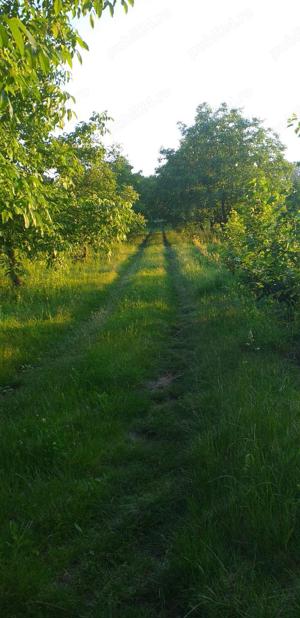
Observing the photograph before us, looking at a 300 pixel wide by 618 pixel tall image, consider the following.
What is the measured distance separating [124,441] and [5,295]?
851 centimetres

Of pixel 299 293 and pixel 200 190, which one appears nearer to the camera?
pixel 299 293

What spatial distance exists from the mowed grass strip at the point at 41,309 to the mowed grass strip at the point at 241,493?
10.1ft

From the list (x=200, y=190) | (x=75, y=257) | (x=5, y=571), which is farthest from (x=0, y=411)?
(x=200, y=190)

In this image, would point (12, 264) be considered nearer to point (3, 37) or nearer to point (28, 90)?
point (28, 90)

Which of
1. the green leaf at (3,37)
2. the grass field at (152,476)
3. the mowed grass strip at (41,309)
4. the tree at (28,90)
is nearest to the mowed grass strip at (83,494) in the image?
the grass field at (152,476)

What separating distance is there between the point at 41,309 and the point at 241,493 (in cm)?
809

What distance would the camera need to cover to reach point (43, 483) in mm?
3652

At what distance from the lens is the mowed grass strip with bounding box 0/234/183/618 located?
102 inches

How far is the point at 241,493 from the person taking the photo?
10.2ft

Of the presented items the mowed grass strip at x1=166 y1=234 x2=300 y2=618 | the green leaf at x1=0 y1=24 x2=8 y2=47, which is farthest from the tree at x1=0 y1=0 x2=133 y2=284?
the mowed grass strip at x1=166 y1=234 x2=300 y2=618

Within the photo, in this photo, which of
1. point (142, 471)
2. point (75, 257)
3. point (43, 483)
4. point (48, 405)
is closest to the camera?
point (43, 483)

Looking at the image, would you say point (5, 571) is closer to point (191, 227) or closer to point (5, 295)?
point (5, 295)

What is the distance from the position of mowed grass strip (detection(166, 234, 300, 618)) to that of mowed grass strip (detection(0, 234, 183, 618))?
0.28 metres

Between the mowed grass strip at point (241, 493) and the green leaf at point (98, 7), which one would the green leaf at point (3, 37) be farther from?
the mowed grass strip at point (241, 493)
